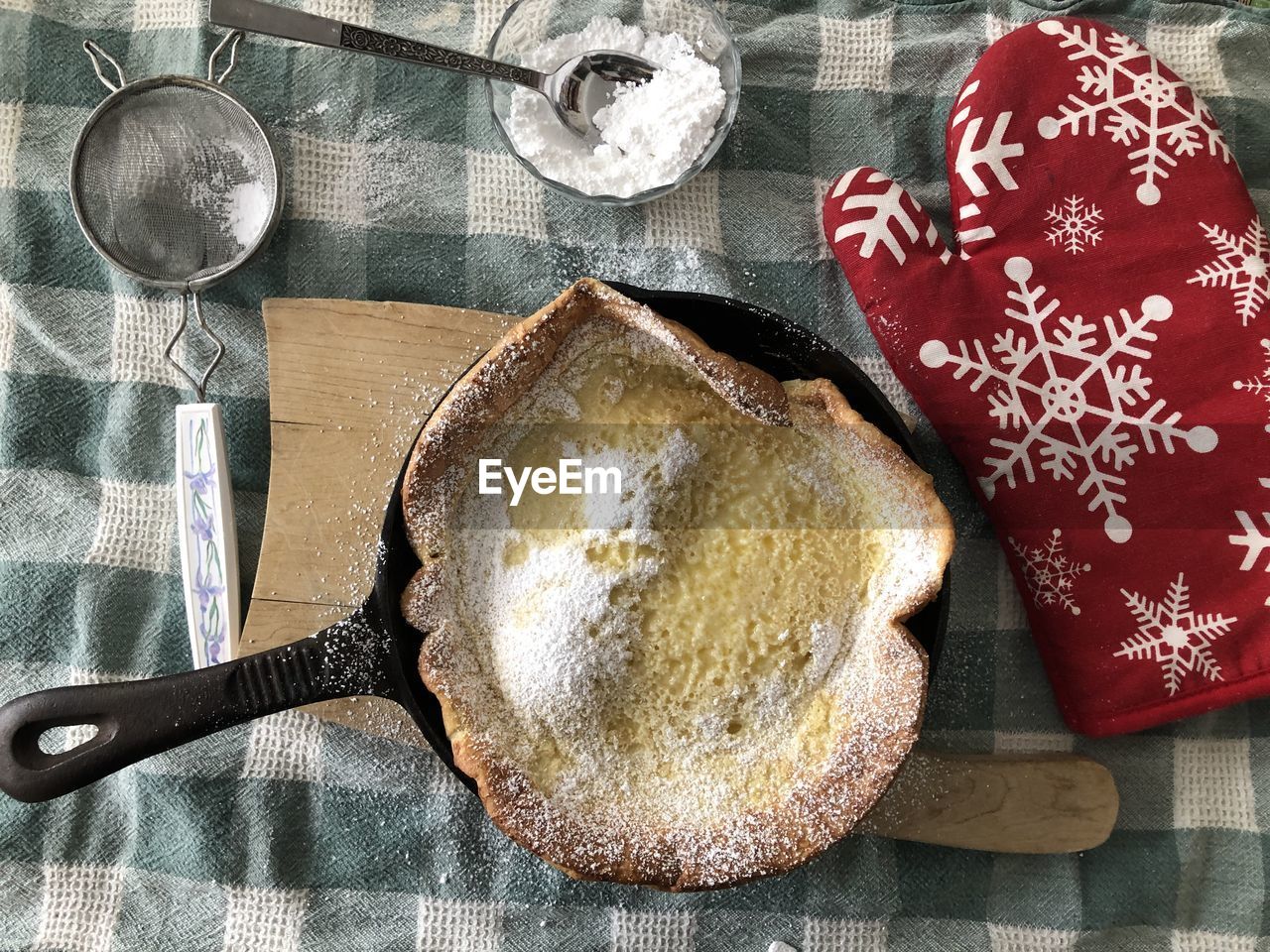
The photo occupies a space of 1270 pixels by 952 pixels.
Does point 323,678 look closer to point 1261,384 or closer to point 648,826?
point 648,826

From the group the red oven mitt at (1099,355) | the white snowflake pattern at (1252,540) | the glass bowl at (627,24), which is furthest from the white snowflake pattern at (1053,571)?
the glass bowl at (627,24)

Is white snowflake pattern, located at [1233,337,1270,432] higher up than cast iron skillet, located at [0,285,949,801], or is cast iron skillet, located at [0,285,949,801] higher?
white snowflake pattern, located at [1233,337,1270,432]

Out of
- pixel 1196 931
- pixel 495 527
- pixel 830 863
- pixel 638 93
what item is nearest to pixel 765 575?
pixel 495 527

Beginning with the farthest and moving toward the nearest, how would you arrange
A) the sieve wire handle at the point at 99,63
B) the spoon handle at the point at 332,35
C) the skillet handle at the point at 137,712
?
the sieve wire handle at the point at 99,63 < the spoon handle at the point at 332,35 < the skillet handle at the point at 137,712

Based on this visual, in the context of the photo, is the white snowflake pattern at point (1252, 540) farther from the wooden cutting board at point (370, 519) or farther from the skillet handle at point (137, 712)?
the skillet handle at point (137, 712)

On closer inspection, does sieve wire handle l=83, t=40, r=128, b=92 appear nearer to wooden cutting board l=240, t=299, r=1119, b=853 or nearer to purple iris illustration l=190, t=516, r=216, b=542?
wooden cutting board l=240, t=299, r=1119, b=853

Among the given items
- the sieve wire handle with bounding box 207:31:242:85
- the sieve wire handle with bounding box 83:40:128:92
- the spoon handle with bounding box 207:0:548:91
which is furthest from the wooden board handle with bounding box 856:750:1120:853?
the sieve wire handle with bounding box 83:40:128:92

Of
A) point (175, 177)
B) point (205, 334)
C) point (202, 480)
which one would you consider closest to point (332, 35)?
point (175, 177)
